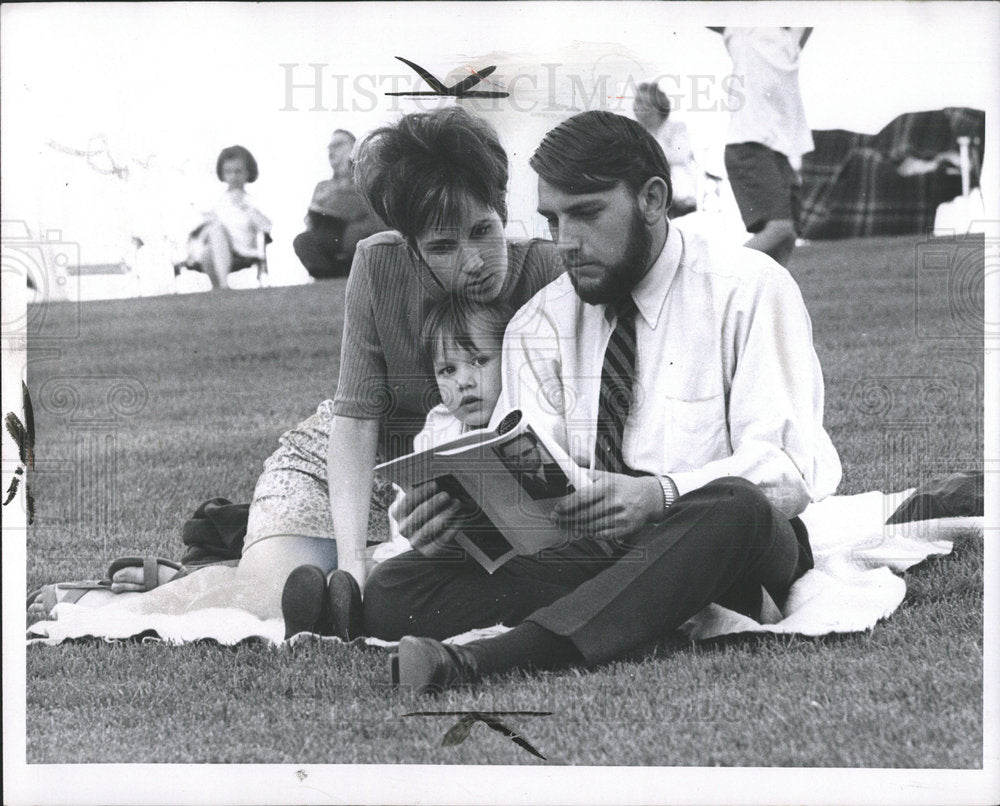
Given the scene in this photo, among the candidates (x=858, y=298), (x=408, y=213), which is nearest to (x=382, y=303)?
(x=408, y=213)

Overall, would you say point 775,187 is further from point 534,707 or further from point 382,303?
point 534,707

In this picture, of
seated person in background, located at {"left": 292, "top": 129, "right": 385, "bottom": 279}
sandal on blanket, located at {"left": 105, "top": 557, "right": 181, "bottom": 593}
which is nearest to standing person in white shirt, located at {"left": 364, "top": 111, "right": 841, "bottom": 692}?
seated person in background, located at {"left": 292, "top": 129, "right": 385, "bottom": 279}

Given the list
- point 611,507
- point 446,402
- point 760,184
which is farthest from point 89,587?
point 760,184

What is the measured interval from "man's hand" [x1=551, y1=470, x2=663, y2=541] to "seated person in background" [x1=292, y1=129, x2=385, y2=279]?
1072 mm

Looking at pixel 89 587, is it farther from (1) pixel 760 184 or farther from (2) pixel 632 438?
(1) pixel 760 184

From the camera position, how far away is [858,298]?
420cm

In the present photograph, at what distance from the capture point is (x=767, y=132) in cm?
410

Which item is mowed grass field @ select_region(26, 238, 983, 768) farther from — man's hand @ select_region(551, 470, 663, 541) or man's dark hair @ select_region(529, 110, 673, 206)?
man's dark hair @ select_region(529, 110, 673, 206)

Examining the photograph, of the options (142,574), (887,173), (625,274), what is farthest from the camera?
(142,574)

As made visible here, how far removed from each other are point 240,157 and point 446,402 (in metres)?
1.05

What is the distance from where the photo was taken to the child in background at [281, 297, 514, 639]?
411cm

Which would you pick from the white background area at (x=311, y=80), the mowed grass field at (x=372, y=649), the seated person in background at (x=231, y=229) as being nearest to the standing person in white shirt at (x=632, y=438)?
the mowed grass field at (x=372, y=649)

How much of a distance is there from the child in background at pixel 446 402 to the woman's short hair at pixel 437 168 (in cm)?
30

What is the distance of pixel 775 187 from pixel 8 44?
8.46 feet
